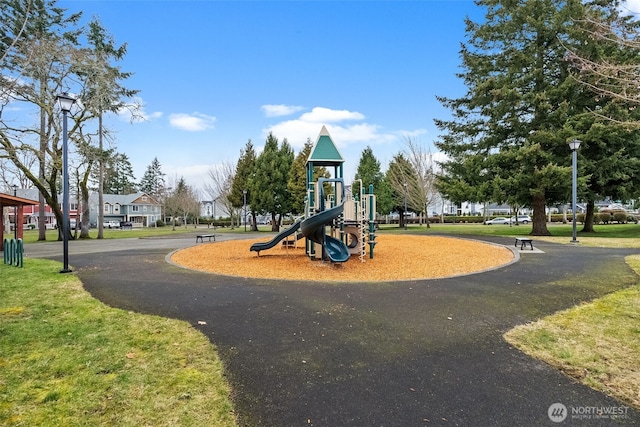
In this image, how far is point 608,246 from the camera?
14.3 metres

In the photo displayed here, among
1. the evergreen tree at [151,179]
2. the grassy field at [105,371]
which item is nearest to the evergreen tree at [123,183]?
→ the evergreen tree at [151,179]

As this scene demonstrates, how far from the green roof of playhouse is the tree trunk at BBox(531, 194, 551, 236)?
15685 millimetres

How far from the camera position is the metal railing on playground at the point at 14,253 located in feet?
35.4

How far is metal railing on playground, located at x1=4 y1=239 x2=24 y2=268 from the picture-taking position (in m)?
10.8

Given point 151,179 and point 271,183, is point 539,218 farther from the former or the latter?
point 151,179

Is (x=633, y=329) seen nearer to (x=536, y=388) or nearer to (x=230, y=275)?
(x=536, y=388)

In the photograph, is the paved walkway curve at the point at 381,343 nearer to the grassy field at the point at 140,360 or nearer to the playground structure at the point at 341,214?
the grassy field at the point at 140,360

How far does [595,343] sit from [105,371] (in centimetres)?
577

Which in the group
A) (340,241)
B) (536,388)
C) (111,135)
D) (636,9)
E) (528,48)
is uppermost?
(528,48)

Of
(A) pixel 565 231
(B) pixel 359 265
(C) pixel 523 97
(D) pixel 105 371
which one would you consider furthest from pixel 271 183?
(D) pixel 105 371

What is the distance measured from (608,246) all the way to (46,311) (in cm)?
1887

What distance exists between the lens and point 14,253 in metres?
11.2

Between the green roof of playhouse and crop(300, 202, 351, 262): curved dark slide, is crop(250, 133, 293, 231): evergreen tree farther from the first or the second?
crop(300, 202, 351, 262): curved dark slide

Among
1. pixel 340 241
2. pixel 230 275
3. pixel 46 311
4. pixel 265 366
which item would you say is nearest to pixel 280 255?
pixel 340 241
